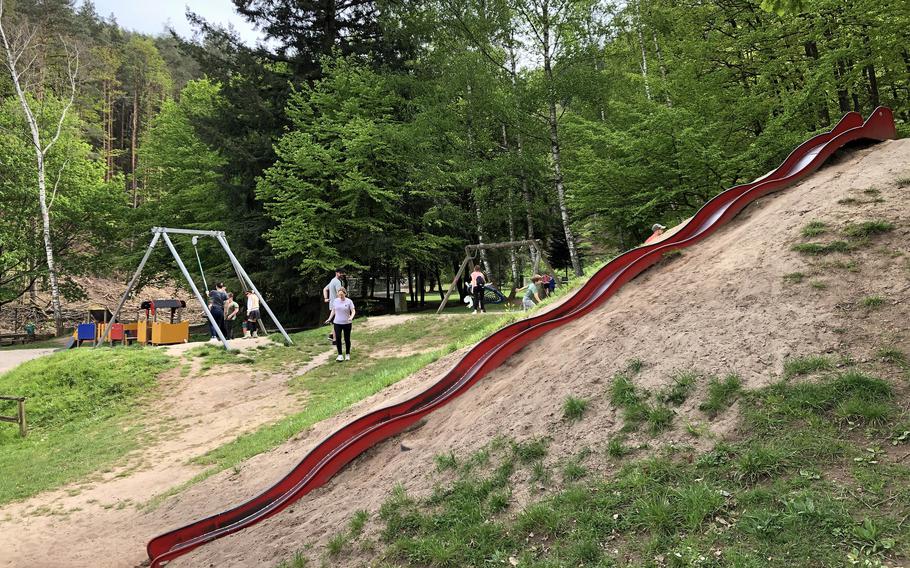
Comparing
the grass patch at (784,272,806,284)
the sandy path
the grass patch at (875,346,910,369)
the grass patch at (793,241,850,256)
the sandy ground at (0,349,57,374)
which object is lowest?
the sandy path

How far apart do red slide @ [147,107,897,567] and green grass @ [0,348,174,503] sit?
13.7 ft

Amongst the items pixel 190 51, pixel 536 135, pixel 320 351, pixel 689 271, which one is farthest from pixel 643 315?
pixel 190 51

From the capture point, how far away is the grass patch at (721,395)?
3.40 meters

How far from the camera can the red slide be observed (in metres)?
4.70

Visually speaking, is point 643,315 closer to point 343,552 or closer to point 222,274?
point 343,552

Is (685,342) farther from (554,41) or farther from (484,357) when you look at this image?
(554,41)

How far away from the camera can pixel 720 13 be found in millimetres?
17250

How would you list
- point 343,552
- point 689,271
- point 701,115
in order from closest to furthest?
point 343,552 < point 689,271 < point 701,115

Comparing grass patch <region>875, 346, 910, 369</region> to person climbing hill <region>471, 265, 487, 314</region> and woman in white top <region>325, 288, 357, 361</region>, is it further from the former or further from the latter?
person climbing hill <region>471, 265, 487, 314</region>

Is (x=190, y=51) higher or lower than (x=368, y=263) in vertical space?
higher

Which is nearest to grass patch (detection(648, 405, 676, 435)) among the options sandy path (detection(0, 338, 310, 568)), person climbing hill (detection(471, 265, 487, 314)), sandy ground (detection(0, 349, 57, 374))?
sandy path (detection(0, 338, 310, 568))

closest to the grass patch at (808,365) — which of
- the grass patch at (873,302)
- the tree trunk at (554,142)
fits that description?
the grass patch at (873,302)

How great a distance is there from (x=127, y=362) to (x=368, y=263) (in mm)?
12479

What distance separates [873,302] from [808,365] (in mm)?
903
